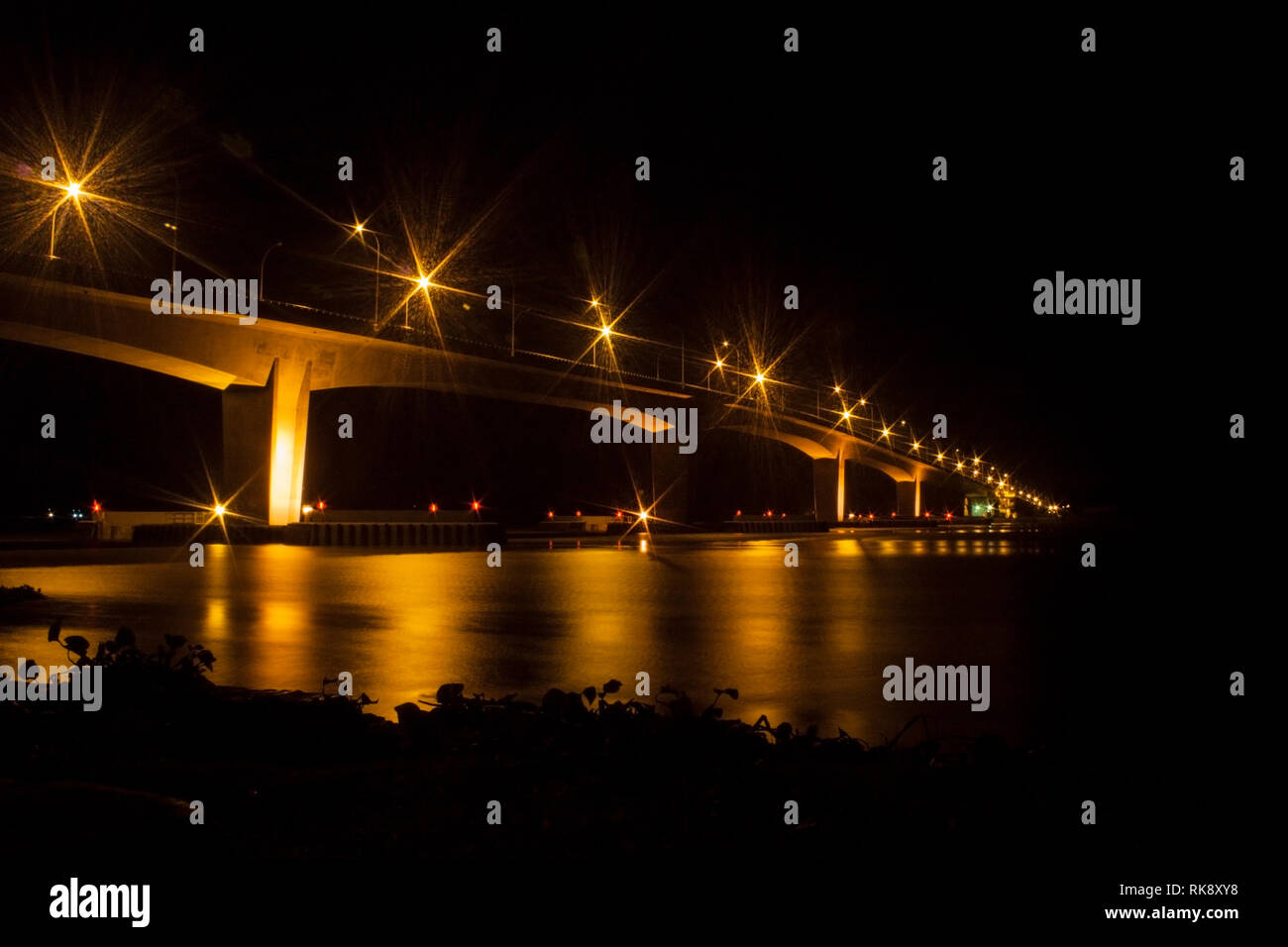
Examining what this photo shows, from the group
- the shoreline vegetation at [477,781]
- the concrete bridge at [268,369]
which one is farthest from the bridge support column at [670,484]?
the shoreline vegetation at [477,781]

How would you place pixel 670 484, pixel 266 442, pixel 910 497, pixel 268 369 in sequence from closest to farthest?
pixel 268 369, pixel 266 442, pixel 670 484, pixel 910 497

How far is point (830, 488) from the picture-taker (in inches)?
3391

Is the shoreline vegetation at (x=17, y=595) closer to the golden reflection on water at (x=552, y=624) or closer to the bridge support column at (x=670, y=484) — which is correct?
the golden reflection on water at (x=552, y=624)

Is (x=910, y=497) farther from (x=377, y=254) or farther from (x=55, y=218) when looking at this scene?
(x=55, y=218)

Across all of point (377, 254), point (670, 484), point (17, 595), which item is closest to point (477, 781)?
point (17, 595)

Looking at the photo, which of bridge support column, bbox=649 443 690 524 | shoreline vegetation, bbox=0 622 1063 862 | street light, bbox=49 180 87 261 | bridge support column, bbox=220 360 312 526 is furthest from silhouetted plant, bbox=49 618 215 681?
bridge support column, bbox=649 443 690 524

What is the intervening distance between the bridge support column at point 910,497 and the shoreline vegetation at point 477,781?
10671 cm

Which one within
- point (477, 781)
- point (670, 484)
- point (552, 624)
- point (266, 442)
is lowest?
point (477, 781)

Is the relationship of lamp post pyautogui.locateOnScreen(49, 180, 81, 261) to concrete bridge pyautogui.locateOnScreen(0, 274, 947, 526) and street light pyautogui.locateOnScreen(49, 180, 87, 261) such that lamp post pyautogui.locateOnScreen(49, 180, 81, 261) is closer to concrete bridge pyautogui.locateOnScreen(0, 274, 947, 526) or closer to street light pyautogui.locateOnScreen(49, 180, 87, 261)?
street light pyautogui.locateOnScreen(49, 180, 87, 261)

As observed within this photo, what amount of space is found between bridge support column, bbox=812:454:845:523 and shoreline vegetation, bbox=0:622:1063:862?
80.4 meters

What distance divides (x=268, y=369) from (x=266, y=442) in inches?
107

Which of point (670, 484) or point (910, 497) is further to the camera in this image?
point (910, 497)

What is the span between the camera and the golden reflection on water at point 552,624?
8109mm
